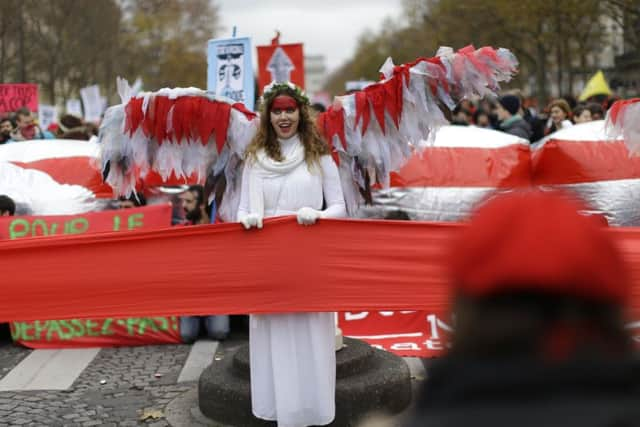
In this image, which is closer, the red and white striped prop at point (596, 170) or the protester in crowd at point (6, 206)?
the red and white striped prop at point (596, 170)

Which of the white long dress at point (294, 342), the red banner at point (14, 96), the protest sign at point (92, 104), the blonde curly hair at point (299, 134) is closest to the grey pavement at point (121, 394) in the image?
the white long dress at point (294, 342)

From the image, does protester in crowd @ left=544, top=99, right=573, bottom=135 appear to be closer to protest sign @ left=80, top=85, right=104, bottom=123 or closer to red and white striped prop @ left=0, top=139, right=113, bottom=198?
red and white striped prop @ left=0, top=139, right=113, bottom=198

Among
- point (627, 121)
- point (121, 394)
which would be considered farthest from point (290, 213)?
point (627, 121)

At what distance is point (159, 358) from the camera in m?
6.96

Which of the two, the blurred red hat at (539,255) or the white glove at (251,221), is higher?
the blurred red hat at (539,255)

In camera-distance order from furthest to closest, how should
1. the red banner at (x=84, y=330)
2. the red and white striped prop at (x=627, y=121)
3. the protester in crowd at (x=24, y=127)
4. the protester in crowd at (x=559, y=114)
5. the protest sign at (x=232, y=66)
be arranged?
1. the protester in crowd at (x=24, y=127)
2. the protester in crowd at (x=559, y=114)
3. the protest sign at (x=232, y=66)
4. the red banner at (x=84, y=330)
5. the red and white striped prop at (x=627, y=121)

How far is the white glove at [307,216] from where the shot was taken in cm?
461

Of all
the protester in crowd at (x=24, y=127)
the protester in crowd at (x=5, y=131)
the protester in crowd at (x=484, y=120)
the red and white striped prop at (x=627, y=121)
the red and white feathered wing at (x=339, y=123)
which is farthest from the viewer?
the protester in crowd at (x=484, y=120)

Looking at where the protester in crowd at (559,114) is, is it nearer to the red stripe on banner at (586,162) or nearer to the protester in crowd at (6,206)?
the red stripe on banner at (586,162)

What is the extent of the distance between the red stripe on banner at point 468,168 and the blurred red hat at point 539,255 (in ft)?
A: 22.4

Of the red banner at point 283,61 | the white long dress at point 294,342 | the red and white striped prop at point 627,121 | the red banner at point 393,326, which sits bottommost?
the red banner at point 393,326

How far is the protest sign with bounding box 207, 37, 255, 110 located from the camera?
8.80 meters

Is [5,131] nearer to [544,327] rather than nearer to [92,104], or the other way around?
[92,104]

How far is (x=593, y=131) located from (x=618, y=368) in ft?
22.7
